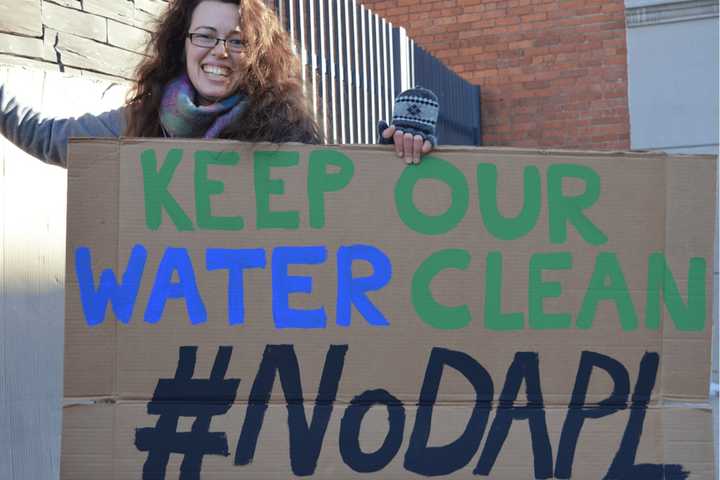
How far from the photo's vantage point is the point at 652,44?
22.8 feet

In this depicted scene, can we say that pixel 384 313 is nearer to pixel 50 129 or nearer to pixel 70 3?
pixel 50 129

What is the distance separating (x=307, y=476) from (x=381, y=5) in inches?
297

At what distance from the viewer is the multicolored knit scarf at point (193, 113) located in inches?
79.9

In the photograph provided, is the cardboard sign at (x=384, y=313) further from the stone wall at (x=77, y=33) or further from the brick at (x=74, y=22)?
the brick at (x=74, y=22)

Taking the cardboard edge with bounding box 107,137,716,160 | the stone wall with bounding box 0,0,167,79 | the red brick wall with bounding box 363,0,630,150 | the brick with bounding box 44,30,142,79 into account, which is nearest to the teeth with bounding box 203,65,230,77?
the cardboard edge with bounding box 107,137,716,160

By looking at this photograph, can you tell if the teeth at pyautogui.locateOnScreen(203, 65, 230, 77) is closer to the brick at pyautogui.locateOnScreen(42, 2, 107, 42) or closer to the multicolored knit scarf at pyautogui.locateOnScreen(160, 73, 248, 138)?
the multicolored knit scarf at pyautogui.locateOnScreen(160, 73, 248, 138)

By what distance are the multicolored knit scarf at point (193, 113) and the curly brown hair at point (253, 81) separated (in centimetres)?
2

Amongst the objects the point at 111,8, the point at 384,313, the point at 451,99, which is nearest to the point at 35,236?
the point at 111,8

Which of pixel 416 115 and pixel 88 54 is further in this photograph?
pixel 88 54

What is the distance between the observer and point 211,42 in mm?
2102

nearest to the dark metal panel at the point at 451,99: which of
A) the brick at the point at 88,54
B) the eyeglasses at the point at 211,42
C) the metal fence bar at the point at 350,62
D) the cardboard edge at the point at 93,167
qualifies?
the metal fence bar at the point at 350,62

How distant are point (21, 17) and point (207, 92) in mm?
1207

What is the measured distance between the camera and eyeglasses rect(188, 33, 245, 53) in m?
2.10

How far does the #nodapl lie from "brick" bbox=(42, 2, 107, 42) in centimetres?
171
